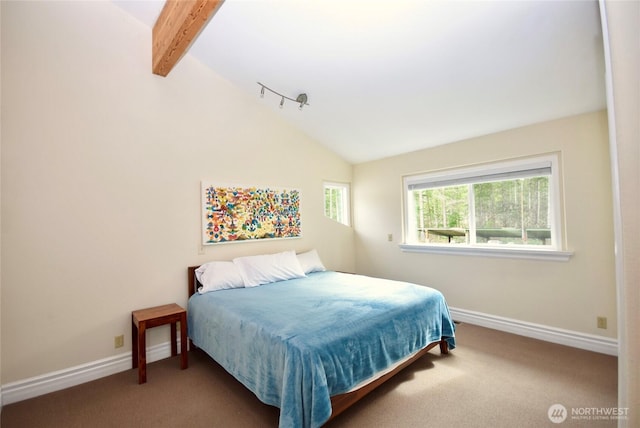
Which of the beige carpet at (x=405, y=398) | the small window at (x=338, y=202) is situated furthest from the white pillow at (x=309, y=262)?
the beige carpet at (x=405, y=398)

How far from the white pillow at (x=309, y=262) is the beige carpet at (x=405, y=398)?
1.50m

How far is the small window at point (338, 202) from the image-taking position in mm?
4672

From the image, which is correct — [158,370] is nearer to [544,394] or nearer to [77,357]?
[77,357]

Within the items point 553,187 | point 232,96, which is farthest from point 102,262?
point 553,187

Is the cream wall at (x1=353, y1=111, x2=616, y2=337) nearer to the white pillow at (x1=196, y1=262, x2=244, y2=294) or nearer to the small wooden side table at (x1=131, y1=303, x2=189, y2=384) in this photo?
the white pillow at (x1=196, y1=262, x2=244, y2=294)

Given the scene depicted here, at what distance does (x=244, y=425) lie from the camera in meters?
1.90

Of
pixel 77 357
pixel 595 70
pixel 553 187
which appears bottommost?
pixel 77 357

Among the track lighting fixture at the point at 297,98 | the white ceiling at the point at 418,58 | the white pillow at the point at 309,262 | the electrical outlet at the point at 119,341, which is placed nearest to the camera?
the white ceiling at the point at 418,58

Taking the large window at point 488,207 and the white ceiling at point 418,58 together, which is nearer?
the white ceiling at point 418,58

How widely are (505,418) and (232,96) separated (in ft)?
12.7

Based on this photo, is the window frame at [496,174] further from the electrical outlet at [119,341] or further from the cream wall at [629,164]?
the electrical outlet at [119,341]

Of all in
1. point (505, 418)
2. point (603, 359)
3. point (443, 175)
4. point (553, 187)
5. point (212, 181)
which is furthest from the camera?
point (443, 175)

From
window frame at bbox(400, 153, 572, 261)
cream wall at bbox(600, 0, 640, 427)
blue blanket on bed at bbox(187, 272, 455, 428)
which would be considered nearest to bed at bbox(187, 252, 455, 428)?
blue blanket on bed at bbox(187, 272, 455, 428)

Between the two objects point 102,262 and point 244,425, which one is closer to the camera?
point 244,425
